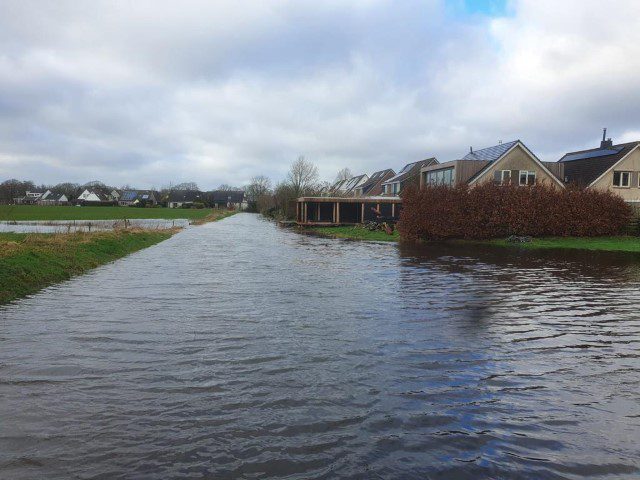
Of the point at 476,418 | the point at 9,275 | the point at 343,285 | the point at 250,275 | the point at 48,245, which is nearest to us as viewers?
the point at 476,418

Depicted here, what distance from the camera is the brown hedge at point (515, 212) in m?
28.9

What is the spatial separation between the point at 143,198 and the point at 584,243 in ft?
506

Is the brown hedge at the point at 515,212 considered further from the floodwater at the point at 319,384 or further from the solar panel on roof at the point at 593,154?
the floodwater at the point at 319,384

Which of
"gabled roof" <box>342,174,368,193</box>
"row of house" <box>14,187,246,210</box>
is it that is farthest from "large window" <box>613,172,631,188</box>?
"row of house" <box>14,187,246,210</box>

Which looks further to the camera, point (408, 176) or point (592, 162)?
point (408, 176)

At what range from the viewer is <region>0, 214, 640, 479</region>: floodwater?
4.15 m

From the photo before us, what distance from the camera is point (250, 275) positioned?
50.4 feet

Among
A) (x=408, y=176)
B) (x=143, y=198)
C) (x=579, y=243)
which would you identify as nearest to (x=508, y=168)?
(x=579, y=243)

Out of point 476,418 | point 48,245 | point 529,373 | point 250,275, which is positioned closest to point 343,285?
point 250,275

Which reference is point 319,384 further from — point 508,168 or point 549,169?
point 549,169

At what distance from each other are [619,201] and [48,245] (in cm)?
3250

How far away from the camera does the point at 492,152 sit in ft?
134

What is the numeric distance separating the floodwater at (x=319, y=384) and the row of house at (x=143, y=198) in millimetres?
142478

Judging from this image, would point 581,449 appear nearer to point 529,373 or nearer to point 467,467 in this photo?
point 467,467
